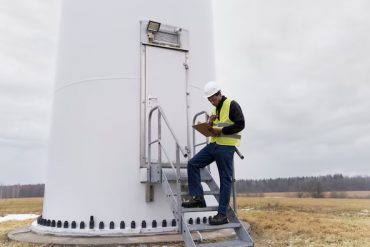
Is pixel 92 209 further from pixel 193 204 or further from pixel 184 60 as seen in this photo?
pixel 184 60

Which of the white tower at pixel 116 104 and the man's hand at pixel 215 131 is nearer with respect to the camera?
the man's hand at pixel 215 131

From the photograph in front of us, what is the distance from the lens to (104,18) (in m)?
7.15

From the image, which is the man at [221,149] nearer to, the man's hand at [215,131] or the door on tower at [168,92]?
the man's hand at [215,131]

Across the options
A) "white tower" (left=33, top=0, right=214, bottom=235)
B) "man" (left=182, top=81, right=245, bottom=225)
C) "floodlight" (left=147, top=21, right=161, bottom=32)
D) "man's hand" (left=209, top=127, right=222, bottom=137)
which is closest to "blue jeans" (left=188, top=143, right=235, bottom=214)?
"man" (left=182, top=81, right=245, bottom=225)

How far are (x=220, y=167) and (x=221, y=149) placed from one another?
0.28 meters

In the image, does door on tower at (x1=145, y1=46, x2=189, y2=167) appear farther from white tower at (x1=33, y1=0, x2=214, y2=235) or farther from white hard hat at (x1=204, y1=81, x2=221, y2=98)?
white hard hat at (x1=204, y1=81, x2=221, y2=98)

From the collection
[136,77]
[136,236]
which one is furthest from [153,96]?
[136,236]

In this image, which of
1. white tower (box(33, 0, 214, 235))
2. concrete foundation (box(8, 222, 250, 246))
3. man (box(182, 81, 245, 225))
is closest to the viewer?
man (box(182, 81, 245, 225))

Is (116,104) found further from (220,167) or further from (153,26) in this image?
(220,167)

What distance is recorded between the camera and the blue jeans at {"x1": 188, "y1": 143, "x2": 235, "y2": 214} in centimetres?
538

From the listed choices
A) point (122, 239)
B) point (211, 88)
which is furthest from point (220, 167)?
point (122, 239)

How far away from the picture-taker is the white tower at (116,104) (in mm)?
6520

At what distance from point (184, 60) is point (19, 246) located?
14.9 feet

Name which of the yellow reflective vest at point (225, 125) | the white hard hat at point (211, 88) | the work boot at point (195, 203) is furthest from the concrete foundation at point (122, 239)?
the white hard hat at point (211, 88)
